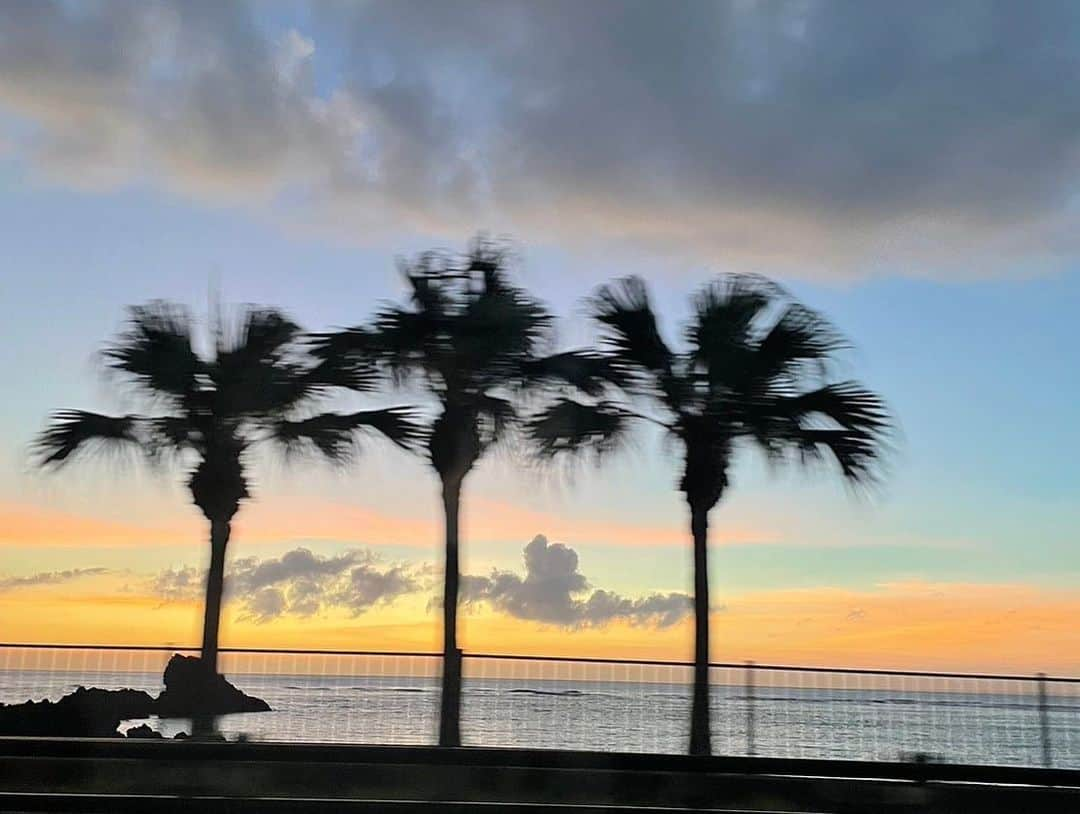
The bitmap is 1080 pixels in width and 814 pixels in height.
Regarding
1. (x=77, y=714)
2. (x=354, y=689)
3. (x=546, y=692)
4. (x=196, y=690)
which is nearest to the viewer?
(x=546, y=692)

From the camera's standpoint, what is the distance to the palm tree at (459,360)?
51.2 ft

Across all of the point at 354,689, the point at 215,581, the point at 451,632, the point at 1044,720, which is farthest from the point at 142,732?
the point at 1044,720

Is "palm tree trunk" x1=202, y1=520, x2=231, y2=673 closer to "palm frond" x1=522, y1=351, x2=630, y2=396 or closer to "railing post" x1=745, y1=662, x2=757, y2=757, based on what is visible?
"palm frond" x1=522, y1=351, x2=630, y2=396

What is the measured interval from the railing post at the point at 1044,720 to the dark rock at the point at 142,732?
36.0 feet

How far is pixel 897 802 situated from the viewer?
9.55 m

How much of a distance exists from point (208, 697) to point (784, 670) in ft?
23.4

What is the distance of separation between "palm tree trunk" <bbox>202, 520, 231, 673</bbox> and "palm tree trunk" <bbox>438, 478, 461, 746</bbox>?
120 inches

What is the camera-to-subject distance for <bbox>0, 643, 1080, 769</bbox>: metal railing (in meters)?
13.5

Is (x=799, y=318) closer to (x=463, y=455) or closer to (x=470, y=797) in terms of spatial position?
(x=463, y=455)

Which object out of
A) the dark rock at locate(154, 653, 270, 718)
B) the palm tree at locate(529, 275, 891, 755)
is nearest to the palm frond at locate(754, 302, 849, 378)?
the palm tree at locate(529, 275, 891, 755)

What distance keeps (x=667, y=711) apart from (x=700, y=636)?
5.44 feet

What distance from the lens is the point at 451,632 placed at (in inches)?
598

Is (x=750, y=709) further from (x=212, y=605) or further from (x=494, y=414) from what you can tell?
(x=212, y=605)

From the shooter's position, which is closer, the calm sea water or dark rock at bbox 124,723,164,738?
the calm sea water
